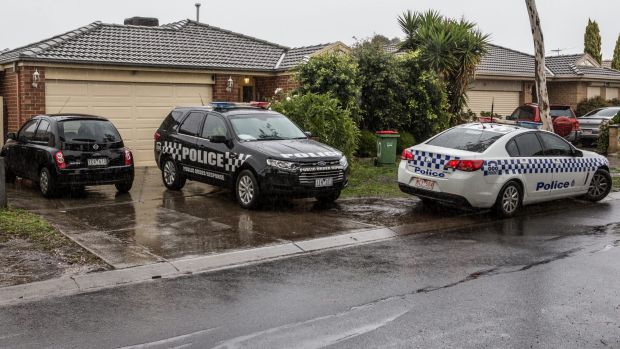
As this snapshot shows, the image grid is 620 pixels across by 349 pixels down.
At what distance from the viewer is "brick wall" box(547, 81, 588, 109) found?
31.0m

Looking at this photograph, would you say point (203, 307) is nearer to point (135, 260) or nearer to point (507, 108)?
point (135, 260)

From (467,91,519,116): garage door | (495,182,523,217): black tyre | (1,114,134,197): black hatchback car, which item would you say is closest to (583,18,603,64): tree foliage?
(467,91,519,116): garage door

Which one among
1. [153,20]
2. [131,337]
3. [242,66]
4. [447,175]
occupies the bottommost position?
[131,337]

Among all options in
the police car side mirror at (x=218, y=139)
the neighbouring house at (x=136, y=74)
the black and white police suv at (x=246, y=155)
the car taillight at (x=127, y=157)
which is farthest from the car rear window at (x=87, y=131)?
the neighbouring house at (x=136, y=74)

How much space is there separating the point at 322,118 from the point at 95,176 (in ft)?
15.6

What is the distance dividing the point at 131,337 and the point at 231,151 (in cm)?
645

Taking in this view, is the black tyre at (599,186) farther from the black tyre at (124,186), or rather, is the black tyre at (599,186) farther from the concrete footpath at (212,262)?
the black tyre at (124,186)

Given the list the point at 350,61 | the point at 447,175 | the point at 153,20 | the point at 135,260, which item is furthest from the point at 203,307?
the point at 153,20

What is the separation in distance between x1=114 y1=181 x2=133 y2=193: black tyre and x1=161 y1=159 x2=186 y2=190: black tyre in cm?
76

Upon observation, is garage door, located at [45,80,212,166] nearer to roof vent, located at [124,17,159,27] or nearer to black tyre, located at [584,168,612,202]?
roof vent, located at [124,17,159,27]

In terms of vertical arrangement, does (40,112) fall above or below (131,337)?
above

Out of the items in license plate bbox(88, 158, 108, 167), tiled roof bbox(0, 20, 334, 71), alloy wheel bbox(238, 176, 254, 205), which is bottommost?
alloy wheel bbox(238, 176, 254, 205)

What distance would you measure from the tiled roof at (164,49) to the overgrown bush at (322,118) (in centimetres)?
447

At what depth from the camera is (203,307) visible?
6.33 meters
